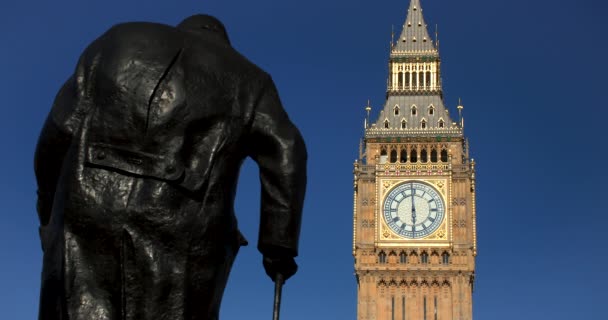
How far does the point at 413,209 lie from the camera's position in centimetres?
6975

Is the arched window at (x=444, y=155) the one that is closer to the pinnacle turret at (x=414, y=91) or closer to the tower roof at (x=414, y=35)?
the pinnacle turret at (x=414, y=91)

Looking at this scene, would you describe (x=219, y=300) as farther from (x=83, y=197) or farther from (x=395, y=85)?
(x=395, y=85)

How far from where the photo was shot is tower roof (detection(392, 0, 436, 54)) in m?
75.0

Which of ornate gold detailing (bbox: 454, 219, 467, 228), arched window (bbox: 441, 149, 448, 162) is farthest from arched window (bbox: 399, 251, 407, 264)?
arched window (bbox: 441, 149, 448, 162)

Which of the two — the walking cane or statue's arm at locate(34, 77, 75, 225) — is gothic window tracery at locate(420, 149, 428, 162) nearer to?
the walking cane

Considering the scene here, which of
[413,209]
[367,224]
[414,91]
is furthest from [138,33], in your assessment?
[414,91]

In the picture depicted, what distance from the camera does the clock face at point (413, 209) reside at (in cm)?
6912

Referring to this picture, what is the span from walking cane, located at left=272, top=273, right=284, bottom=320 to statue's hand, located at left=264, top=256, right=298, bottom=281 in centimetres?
3

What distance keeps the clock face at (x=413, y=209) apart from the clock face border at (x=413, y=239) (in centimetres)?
17

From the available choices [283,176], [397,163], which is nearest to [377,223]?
[397,163]

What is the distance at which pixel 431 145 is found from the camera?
7094 centimetres

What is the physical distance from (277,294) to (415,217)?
6266 centimetres

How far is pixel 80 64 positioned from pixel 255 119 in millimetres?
1127

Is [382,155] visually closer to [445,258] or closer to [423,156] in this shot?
[423,156]
